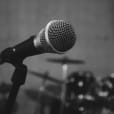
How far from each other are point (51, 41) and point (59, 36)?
1.2 inches

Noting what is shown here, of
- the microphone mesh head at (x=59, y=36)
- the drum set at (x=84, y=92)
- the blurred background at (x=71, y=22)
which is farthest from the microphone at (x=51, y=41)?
the blurred background at (x=71, y=22)

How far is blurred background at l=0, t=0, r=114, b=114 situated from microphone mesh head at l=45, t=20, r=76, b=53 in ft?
8.58

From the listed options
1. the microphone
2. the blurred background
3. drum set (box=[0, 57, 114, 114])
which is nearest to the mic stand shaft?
the microphone

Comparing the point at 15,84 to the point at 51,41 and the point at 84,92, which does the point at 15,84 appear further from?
the point at 84,92

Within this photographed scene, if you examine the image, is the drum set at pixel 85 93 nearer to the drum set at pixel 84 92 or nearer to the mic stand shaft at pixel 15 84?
the drum set at pixel 84 92

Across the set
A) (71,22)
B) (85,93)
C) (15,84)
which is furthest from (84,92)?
(15,84)

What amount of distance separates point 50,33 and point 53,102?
255 cm

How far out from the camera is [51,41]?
26.7 inches

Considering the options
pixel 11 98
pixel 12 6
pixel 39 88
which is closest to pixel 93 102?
pixel 39 88

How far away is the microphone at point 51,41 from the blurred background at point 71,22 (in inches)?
101

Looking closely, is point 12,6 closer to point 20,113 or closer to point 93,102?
point 20,113

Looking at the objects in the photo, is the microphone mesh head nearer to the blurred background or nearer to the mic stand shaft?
the mic stand shaft

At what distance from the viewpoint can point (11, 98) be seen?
746 mm

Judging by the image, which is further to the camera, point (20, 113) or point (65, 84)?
point (20, 113)
